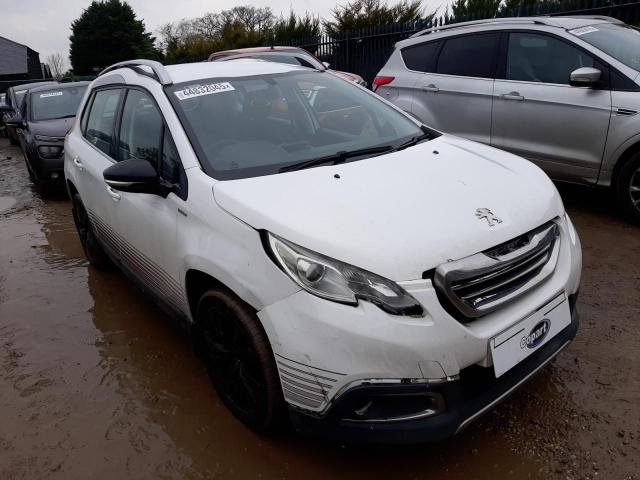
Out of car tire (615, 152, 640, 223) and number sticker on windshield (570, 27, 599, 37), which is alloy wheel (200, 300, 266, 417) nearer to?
car tire (615, 152, 640, 223)

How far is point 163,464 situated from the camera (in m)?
2.42

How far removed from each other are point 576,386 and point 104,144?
10.9 feet

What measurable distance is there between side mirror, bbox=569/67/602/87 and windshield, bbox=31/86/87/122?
7242 millimetres

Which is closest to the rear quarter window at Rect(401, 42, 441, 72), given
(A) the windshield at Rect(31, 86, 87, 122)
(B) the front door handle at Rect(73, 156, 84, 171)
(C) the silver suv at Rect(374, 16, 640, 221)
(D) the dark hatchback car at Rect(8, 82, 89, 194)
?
(C) the silver suv at Rect(374, 16, 640, 221)

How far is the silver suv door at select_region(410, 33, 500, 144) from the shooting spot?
5383mm

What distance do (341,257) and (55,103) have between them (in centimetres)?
844

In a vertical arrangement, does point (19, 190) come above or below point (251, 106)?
below

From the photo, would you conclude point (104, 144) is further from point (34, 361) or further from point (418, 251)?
point (418, 251)

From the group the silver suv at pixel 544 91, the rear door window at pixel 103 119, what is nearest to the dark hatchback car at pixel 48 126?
the rear door window at pixel 103 119

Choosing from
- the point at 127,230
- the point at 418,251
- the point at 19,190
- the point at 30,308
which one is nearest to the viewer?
the point at 418,251

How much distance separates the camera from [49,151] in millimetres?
7410

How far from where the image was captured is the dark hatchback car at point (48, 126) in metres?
7.38

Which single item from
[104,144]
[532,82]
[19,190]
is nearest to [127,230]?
[104,144]

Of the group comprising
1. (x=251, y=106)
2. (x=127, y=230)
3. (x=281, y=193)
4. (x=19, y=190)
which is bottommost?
(x=19, y=190)
